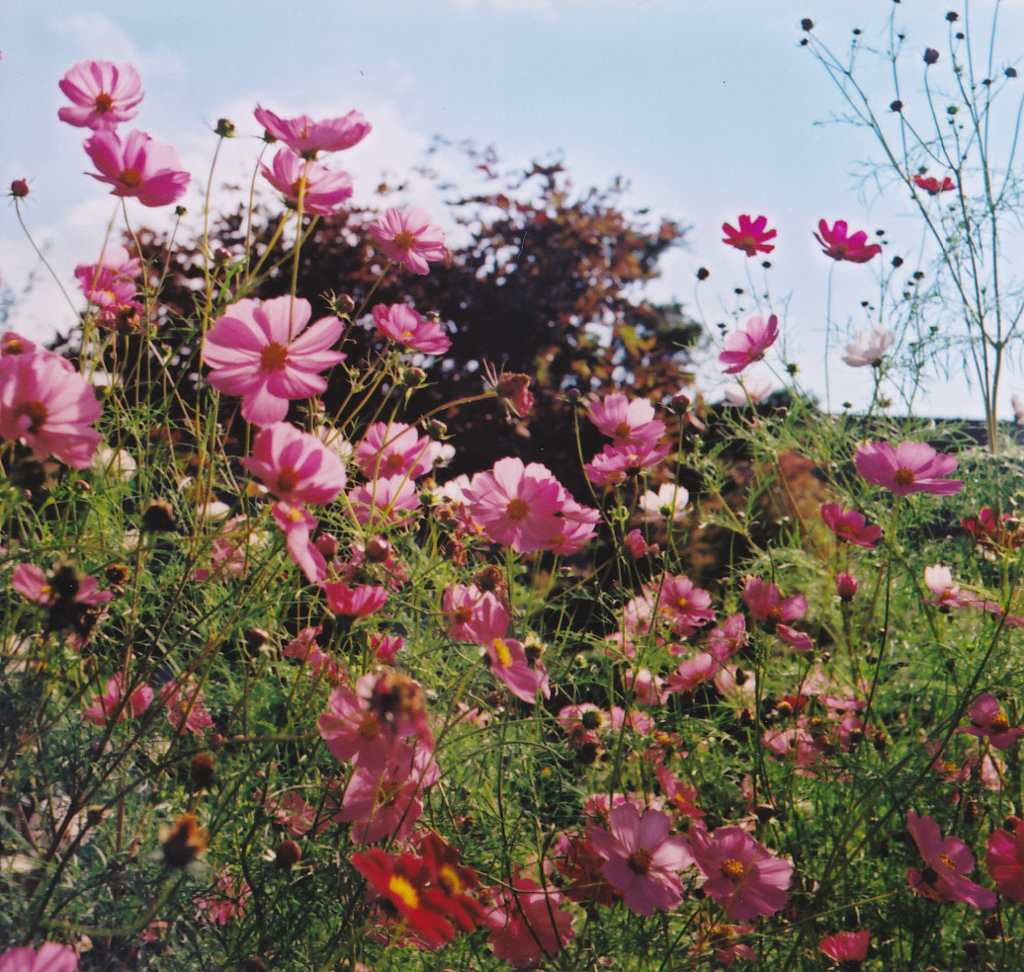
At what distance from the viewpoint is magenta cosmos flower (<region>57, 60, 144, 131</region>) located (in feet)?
2.45

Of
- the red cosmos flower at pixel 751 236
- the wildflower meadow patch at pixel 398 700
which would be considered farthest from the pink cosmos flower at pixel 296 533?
the red cosmos flower at pixel 751 236

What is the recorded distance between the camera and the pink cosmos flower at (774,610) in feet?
2.84

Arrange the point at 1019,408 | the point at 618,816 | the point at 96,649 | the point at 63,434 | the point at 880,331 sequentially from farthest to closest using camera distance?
the point at 1019,408 < the point at 880,331 < the point at 96,649 < the point at 618,816 < the point at 63,434

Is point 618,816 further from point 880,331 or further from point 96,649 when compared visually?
point 880,331

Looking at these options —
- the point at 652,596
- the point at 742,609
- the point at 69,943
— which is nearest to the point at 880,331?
the point at 742,609

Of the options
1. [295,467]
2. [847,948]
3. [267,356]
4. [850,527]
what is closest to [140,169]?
[267,356]

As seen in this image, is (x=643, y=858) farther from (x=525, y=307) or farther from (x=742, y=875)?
(x=525, y=307)

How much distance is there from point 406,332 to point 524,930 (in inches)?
23.8

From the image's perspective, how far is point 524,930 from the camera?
2.35 feet

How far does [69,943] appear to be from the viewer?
0.74m

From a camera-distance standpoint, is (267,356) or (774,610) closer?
(267,356)

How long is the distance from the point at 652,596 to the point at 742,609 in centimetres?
55

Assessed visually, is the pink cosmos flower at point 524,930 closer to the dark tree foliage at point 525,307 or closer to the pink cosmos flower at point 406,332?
the pink cosmos flower at point 406,332

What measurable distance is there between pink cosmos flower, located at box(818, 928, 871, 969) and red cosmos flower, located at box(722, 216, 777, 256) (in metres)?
0.89
